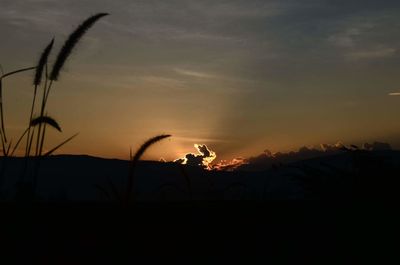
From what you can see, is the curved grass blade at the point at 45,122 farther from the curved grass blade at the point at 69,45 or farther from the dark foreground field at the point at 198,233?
the dark foreground field at the point at 198,233

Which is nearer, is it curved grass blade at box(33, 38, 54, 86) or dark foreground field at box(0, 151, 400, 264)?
dark foreground field at box(0, 151, 400, 264)

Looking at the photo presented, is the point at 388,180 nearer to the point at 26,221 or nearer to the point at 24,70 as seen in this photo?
the point at 26,221

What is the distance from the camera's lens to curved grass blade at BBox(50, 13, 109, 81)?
169 inches

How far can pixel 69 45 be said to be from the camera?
14.4 feet

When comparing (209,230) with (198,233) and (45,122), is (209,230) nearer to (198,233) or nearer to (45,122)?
(198,233)

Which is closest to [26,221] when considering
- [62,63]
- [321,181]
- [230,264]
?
[230,264]

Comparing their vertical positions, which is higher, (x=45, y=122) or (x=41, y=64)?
(x=41, y=64)

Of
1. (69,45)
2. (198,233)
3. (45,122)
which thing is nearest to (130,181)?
(198,233)

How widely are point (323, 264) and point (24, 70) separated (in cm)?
213

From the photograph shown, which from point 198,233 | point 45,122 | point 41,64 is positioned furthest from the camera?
point 41,64

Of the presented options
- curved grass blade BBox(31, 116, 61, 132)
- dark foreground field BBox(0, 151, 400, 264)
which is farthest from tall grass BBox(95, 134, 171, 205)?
curved grass blade BBox(31, 116, 61, 132)

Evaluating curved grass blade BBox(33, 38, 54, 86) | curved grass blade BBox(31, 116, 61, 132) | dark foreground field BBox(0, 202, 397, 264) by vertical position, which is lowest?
dark foreground field BBox(0, 202, 397, 264)

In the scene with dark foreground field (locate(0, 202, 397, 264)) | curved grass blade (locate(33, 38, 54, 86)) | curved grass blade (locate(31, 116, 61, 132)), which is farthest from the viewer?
curved grass blade (locate(33, 38, 54, 86))

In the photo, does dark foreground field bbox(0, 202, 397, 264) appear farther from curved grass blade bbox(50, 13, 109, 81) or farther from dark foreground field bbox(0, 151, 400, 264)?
curved grass blade bbox(50, 13, 109, 81)
